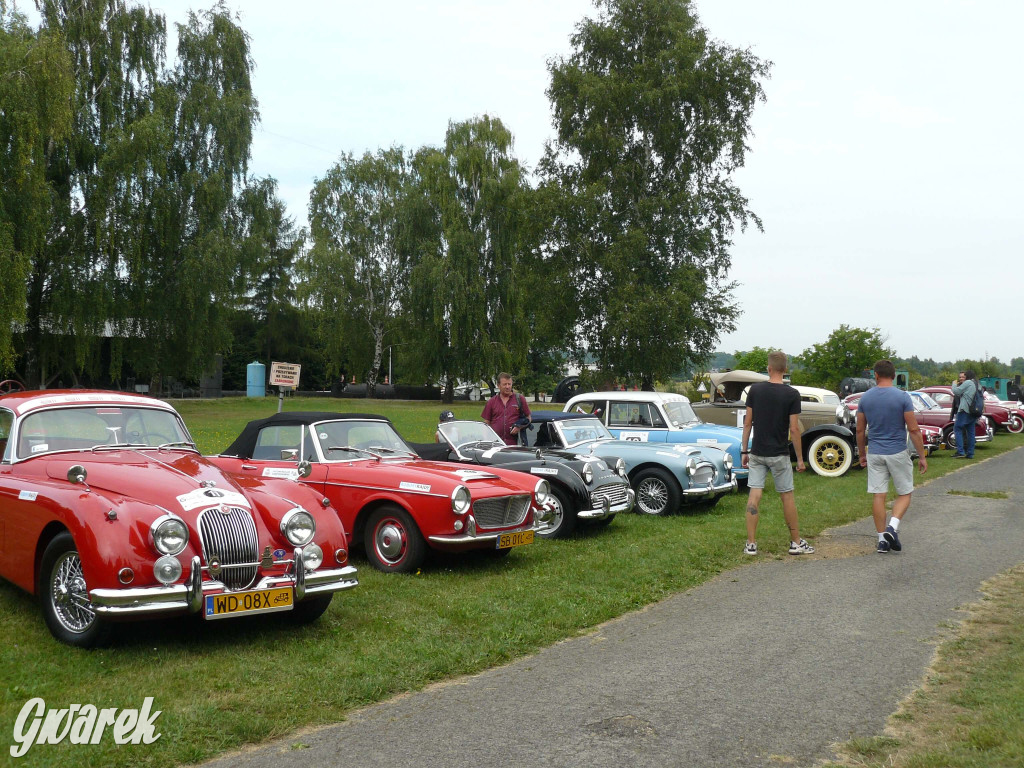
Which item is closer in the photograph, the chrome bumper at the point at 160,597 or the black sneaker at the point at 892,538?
A: the chrome bumper at the point at 160,597

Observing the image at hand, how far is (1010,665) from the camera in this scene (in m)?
4.82

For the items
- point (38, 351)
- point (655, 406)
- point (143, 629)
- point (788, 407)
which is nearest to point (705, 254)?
point (655, 406)

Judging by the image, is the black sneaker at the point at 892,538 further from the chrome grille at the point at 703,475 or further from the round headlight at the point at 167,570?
the round headlight at the point at 167,570

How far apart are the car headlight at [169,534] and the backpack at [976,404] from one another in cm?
1850

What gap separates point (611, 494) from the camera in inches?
392

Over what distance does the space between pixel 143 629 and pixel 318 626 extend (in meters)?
1.16

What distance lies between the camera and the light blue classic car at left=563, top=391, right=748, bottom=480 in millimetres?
13531

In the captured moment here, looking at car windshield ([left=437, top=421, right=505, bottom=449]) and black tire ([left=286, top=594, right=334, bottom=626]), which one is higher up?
car windshield ([left=437, top=421, right=505, bottom=449])

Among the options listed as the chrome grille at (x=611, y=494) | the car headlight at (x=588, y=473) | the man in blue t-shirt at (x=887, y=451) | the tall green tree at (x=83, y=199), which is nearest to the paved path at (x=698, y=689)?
the man in blue t-shirt at (x=887, y=451)

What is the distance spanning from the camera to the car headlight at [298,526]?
5.64 m

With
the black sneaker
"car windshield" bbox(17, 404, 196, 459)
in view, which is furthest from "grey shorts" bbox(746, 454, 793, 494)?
"car windshield" bbox(17, 404, 196, 459)

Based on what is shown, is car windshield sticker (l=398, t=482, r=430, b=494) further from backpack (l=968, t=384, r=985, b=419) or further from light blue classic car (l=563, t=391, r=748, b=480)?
backpack (l=968, t=384, r=985, b=419)

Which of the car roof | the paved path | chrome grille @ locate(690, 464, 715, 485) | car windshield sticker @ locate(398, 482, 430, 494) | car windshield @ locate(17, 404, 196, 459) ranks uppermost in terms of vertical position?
the car roof

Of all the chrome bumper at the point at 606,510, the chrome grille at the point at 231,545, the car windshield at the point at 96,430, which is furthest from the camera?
the chrome bumper at the point at 606,510
